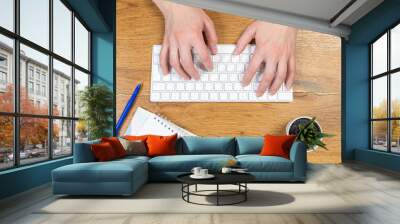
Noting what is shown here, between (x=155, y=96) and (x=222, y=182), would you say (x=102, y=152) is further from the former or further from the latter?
(x=155, y=96)

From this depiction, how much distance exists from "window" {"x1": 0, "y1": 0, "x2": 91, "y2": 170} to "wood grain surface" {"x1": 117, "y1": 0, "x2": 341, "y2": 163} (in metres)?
0.95

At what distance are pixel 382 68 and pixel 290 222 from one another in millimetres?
5972

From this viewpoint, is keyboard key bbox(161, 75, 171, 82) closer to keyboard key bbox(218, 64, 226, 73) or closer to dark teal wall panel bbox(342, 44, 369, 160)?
keyboard key bbox(218, 64, 226, 73)

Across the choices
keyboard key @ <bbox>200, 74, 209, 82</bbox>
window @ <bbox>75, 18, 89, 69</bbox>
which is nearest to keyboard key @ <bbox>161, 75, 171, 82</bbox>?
keyboard key @ <bbox>200, 74, 209, 82</bbox>

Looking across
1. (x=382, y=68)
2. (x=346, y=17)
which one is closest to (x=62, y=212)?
(x=346, y=17)

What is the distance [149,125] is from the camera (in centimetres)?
780

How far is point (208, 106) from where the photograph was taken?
7.87 meters

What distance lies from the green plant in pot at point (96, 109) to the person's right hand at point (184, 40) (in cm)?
129

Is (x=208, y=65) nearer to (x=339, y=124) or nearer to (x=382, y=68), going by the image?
(x=339, y=124)

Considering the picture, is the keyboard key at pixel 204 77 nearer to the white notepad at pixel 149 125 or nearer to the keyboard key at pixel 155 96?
the keyboard key at pixel 155 96

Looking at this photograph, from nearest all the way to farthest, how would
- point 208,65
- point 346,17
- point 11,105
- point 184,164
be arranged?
point 346,17 < point 11,105 < point 184,164 < point 208,65

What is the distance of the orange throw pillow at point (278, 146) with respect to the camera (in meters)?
6.20

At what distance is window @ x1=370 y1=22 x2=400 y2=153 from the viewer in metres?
7.69

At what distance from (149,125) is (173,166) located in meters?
2.13
